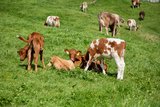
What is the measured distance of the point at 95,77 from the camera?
18.7 m

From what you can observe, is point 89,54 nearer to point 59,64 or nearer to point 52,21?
point 59,64

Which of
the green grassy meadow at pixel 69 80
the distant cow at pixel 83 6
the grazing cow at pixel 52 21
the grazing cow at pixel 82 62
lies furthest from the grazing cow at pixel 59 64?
the distant cow at pixel 83 6

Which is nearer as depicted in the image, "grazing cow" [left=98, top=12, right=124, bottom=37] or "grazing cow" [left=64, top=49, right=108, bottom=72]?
"grazing cow" [left=64, top=49, right=108, bottom=72]

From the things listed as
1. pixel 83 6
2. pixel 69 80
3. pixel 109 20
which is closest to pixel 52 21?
pixel 109 20

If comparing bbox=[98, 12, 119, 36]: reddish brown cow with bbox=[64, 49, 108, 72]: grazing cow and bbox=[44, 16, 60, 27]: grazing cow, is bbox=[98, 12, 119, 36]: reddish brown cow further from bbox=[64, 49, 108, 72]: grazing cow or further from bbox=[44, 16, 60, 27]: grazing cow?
bbox=[64, 49, 108, 72]: grazing cow

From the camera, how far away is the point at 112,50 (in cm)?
1958

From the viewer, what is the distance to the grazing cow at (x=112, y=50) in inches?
766

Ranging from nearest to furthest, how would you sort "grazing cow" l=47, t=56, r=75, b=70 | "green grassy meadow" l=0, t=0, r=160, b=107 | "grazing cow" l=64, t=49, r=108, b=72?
"green grassy meadow" l=0, t=0, r=160, b=107
"grazing cow" l=47, t=56, r=75, b=70
"grazing cow" l=64, t=49, r=108, b=72

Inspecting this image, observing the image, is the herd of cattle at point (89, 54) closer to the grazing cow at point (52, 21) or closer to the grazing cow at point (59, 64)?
the grazing cow at point (59, 64)

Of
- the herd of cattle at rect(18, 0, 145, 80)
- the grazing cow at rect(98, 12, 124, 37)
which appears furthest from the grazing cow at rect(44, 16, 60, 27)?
the herd of cattle at rect(18, 0, 145, 80)

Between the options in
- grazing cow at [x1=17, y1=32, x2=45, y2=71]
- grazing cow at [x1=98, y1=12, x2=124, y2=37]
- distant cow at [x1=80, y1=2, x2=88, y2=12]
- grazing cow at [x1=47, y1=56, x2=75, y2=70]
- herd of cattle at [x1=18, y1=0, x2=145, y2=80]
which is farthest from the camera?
distant cow at [x1=80, y1=2, x2=88, y2=12]

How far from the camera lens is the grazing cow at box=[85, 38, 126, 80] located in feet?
63.9

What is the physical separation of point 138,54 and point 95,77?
35.1 ft

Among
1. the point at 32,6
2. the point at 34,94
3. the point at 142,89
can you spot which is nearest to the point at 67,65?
the point at 142,89
